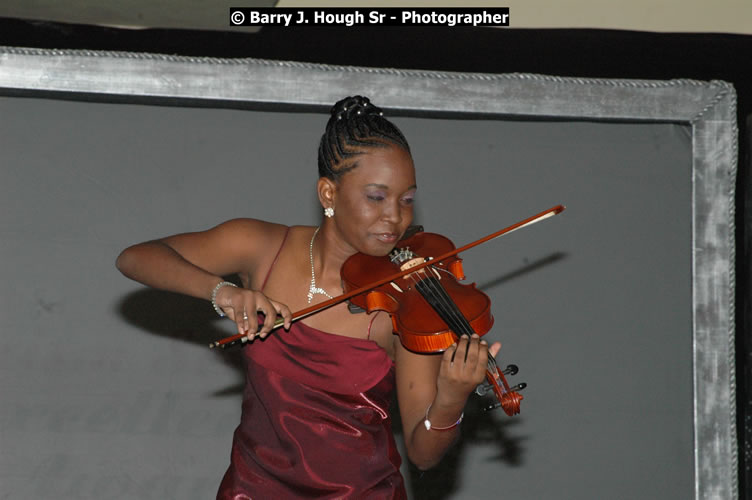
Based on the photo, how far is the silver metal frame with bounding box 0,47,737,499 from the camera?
2.31 meters

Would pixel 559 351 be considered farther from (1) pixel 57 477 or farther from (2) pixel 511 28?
(1) pixel 57 477

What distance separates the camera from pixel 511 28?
2.48m

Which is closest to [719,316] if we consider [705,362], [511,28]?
[705,362]

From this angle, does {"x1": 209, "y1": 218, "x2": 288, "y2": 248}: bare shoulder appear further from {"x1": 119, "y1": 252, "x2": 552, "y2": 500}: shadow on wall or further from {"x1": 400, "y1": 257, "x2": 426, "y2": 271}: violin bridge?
{"x1": 119, "y1": 252, "x2": 552, "y2": 500}: shadow on wall

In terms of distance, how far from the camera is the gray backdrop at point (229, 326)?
7.68 ft

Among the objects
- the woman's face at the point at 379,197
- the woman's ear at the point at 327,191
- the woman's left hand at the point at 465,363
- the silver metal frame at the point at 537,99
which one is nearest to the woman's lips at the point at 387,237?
the woman's face at the point at 379,197

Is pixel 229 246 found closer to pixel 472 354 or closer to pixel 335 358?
pixel 335 358

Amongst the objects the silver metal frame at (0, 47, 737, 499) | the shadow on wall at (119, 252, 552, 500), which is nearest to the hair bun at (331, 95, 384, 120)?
the silver metal frame at (0, 47, 737, 499)

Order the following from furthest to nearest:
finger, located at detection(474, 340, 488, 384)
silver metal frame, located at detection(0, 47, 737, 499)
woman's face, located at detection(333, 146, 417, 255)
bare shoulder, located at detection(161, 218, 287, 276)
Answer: silver metal frame, located at detection(0, 47, 737, 499)
bare shoulder, located at detection(161, 218, 287, 276)
woman's face, located at detection(333, 146, 417, 255)
finger, located at detection(474, 340, 488, 384)

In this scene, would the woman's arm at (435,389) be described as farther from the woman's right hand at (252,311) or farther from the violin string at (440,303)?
the woman's right hand at (252,311)

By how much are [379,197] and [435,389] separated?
31cm

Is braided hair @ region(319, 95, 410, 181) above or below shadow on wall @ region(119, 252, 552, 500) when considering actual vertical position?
above

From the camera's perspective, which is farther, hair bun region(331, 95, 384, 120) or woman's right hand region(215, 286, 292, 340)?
hair bun region(331, 95, 384, 120)

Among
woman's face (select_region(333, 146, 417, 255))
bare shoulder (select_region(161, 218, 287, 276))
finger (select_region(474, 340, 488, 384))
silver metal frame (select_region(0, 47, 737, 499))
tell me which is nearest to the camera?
finger (select_region(474, 340, 488, 384))
